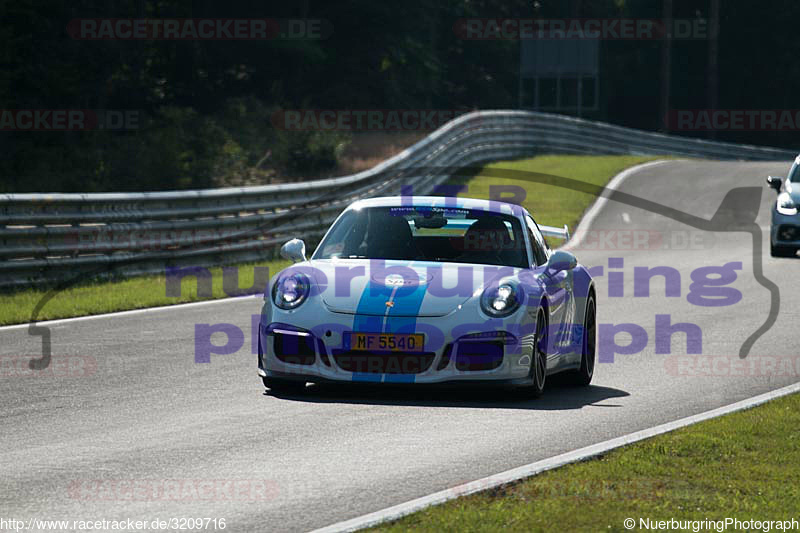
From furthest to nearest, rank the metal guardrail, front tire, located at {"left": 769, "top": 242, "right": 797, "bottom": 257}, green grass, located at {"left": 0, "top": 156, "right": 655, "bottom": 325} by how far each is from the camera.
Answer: front tire, located at {"left": 769, "top": 242, "right": 797, "bottom": 257} → the metal guardrail → green grass, located at {"left": 0, "top": 156, "right": 655, "bottom": 325}

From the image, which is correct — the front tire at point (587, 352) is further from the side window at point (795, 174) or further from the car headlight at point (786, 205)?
the side window at point (795, 174)

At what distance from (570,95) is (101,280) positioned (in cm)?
5555

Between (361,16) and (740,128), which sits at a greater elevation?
(361,16)

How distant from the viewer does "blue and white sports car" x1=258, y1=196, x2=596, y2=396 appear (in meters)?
9.36

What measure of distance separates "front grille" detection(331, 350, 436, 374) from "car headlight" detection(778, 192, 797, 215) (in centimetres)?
1464

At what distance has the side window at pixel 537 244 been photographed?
10.7 m

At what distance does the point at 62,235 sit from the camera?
17.4 metres

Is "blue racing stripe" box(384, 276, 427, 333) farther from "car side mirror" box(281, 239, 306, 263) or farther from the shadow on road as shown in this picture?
"car side mirror" box(281, 239, 306, 263)

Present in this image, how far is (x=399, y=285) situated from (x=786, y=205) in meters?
14.5

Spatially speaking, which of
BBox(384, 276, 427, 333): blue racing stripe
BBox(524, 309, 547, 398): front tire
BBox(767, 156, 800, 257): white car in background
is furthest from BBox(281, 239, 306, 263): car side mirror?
BBox(767, 156, 800, 257): white car in background

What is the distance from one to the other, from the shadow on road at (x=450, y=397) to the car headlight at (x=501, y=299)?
520mm

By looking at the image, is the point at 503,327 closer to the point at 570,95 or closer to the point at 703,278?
the point at 703,278

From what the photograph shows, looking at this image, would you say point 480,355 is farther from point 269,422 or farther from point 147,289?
point 147,289

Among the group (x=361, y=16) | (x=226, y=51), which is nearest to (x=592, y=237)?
(x=226, y=51)
